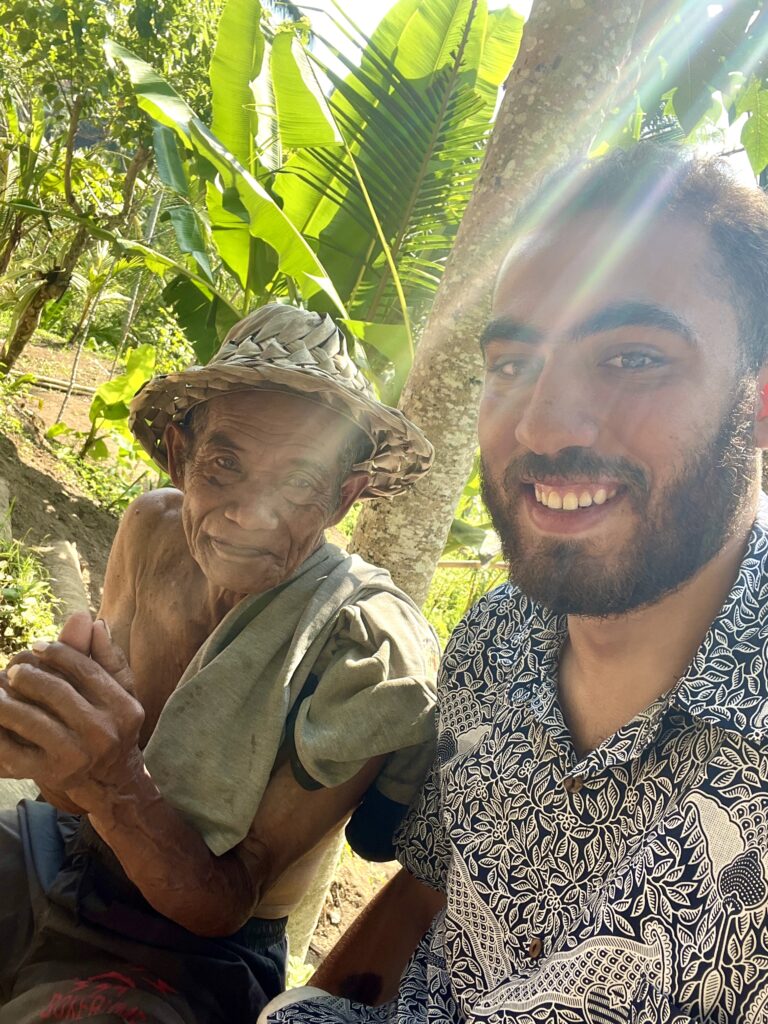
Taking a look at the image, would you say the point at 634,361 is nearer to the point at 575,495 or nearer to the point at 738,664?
the point at 575,495

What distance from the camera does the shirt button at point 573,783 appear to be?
1306mm

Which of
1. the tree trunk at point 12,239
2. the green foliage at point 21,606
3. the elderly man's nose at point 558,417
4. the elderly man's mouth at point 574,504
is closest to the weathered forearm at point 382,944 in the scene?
the elderly man's mouth at point 574,504

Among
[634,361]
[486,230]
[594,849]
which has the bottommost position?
[594,849]

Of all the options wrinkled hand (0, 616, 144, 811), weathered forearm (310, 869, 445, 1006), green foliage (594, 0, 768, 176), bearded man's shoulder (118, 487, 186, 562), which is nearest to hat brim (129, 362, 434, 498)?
bearded man's shoulder (118, 487, 186, 562)

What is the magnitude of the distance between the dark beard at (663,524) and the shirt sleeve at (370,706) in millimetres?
391

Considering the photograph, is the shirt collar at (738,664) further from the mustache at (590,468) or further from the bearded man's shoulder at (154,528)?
the bearded man's shoulder at (154,528)

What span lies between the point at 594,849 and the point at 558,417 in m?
0.69

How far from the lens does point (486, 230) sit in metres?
2.31

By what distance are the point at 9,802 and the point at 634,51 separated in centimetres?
292

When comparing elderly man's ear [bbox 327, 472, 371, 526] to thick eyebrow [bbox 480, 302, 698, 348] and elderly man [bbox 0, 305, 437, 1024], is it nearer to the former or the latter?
elderly man [bbox 0, 305, 437, 1024]

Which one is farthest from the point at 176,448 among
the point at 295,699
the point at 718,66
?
the point at 718,66

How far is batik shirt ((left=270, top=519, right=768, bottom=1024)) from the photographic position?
1083mm

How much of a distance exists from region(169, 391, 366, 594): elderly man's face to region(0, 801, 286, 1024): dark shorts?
66 cm

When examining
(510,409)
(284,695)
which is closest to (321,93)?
(510,409)
